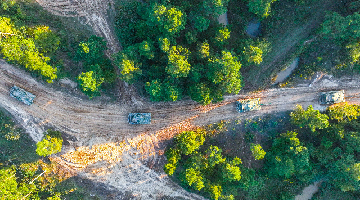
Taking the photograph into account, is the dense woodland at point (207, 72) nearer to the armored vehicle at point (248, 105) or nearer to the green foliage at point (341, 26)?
the green foliage at point (341, 26)

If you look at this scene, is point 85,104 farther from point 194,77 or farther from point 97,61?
point 194,77

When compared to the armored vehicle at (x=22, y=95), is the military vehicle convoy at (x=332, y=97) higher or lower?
lower

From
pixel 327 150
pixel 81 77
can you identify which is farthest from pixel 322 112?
pixel 81 77

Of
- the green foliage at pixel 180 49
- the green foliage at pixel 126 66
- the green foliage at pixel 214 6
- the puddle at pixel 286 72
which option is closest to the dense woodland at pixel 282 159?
the puddle at pixel 286 72

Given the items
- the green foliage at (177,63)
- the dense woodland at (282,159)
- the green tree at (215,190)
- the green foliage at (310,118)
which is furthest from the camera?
the dense woodland at (282,159)

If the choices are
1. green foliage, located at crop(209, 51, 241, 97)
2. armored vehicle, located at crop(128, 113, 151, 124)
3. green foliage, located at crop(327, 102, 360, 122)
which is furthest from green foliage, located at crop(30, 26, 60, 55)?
green foliage, located at crop(327, 102, 360, 122)

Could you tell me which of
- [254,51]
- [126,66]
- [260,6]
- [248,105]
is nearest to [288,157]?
[248,105]
